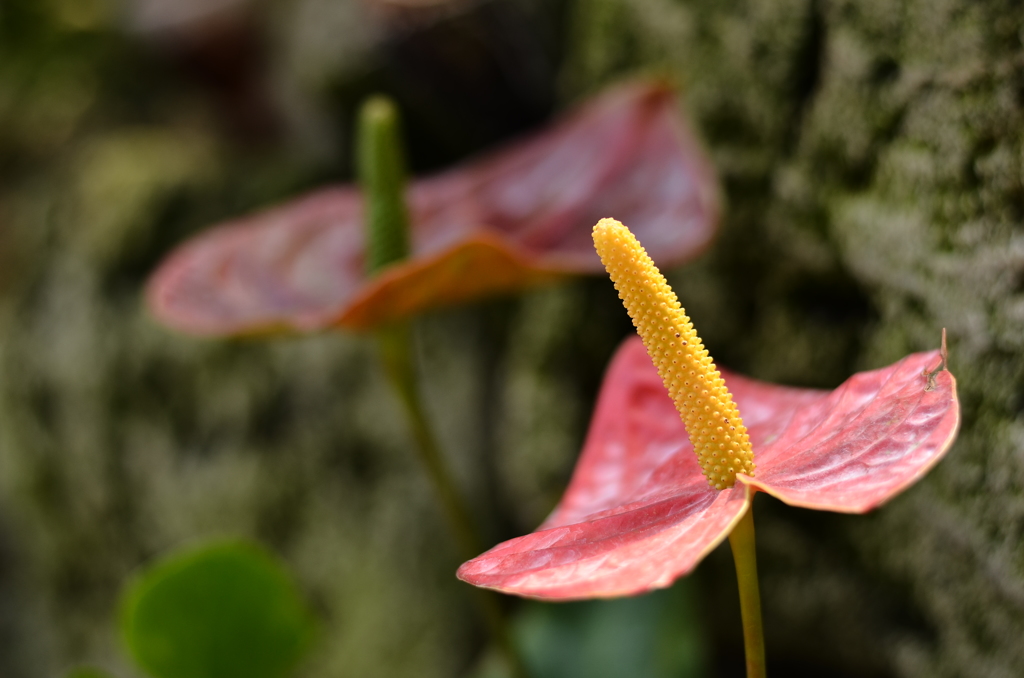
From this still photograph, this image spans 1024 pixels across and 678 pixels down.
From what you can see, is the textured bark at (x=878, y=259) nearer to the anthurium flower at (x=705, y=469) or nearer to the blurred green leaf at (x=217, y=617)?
the anthurium flower at (x=705, y=469)

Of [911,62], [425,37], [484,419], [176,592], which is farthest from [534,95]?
[176,592]

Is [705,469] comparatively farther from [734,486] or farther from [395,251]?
[395,251]

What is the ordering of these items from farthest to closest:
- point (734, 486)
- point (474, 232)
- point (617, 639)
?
point (617, 639) → point (474, 232) → point (734, 486)

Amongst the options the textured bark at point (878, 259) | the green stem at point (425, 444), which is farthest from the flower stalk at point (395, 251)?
the textured bark at point (878, 259)

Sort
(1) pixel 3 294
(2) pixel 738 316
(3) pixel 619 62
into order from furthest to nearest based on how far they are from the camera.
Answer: (1) pixel 3 294 → (3) pixel 619 62 → (2) pixel 738 316

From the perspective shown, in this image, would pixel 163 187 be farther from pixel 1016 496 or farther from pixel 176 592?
pixel 1016 496

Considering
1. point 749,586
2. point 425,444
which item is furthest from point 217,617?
point 749,586

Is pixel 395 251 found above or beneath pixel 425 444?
above
